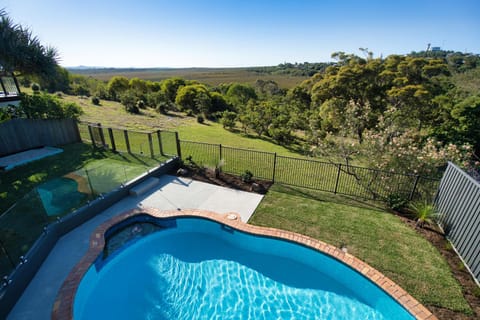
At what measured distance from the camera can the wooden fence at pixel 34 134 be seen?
948 centimetres

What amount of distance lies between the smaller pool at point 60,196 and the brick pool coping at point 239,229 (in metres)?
0.92

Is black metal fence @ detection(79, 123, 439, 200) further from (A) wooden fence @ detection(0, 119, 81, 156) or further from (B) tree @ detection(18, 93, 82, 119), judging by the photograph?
(B) tree @ detection(18, 93, 82, 119)

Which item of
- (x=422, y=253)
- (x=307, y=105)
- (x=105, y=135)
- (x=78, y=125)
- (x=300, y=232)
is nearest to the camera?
(x=422, y=253)

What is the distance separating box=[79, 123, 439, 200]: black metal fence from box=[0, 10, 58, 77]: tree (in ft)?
11.8

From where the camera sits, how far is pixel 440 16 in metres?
12.6

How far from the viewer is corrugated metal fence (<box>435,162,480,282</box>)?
427 centimetres

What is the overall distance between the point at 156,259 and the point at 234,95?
32.7 m

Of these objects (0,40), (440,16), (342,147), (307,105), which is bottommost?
(307,105)

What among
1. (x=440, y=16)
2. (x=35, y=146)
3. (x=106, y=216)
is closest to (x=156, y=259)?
(x=106, y=216)

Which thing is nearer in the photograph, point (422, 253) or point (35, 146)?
point (422, 253)

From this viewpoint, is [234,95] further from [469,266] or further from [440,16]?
[469,266]

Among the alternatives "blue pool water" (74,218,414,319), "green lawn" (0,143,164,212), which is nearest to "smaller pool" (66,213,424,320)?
"blue pool water" (74,218,414,319)

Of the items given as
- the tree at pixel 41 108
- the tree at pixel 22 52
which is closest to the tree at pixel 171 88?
the tree at pixel 22 52

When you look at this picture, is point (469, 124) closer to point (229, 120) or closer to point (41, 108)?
point (229, 120)
